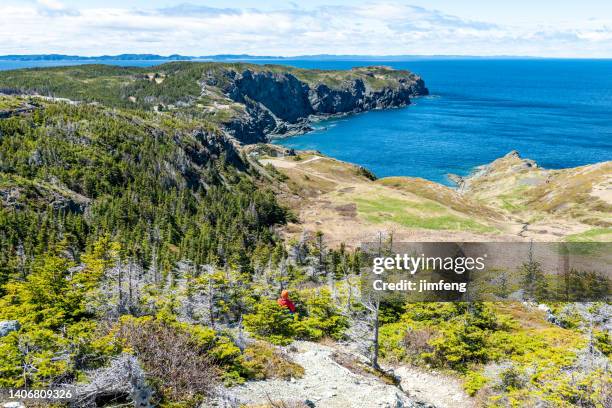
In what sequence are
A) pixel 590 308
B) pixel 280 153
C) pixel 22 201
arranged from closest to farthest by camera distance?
pixel 590 308 → pixel 22 201 → pixel 280 153

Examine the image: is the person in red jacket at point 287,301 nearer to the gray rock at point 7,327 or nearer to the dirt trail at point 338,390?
the dirt trail at point 338,390

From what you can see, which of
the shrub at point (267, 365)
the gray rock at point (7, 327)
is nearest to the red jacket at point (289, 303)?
the shrub at point (267, 365)

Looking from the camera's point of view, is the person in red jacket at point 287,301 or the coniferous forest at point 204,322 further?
the person in red jacket at point 287,301

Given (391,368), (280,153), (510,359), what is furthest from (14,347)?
(280,153)

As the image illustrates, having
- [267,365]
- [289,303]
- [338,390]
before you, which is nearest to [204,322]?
[289,303]

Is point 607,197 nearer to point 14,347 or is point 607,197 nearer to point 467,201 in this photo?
point 467,201

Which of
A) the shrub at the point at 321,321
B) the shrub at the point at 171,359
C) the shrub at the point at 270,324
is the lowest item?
the shrub at the point at 321,321

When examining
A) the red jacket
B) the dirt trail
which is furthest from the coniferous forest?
the red jacket

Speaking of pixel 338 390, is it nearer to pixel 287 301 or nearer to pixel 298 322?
pixel 298 322
